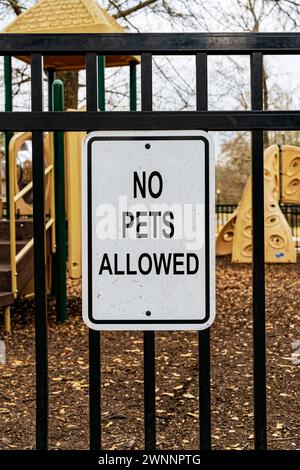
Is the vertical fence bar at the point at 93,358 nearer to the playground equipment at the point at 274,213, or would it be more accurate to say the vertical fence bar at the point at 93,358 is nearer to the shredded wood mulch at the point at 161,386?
the shredded wood mulch at the point at 161,386

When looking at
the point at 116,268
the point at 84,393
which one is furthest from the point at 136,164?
the point at 84,393

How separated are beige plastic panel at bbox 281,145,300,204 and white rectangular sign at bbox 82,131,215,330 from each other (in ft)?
35.0

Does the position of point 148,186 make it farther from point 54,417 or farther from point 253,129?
point 54,417

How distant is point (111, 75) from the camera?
13.3m

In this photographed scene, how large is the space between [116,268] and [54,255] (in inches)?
194

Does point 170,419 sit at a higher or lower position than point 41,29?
lower

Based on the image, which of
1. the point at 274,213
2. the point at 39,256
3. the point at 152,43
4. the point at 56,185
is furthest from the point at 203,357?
the point at 274,213

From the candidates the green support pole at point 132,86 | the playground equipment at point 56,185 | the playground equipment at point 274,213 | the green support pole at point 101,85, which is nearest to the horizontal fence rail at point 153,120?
the playground equipment at point 56,185

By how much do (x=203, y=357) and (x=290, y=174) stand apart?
10.8m

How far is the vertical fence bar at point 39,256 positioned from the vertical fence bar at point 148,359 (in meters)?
0.31

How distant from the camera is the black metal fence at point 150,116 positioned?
187cm

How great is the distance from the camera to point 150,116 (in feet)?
6.12

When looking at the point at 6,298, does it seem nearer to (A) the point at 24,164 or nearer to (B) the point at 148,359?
(B) the point at 148,359

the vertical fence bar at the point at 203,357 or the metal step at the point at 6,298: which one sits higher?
the vertical fence bar at the point at 203,357
